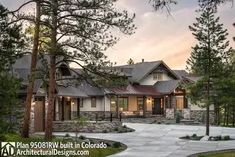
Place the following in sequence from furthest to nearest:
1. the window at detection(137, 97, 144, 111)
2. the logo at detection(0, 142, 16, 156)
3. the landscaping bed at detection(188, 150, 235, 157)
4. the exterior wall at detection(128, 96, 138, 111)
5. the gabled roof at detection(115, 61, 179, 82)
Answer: the gabled roof at detection(115, 61, 179, 82)
the window at detection(137, 97, 144, 111)
the exterior wall at detection(128, 96, 138, 111)
the landscaping bed at detection(188, 150, 235, 157)
the logo at detection(0, 142, 16, 156)

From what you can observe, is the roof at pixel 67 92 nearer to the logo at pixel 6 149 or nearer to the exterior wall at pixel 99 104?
the exterior wall at pixel 99 104

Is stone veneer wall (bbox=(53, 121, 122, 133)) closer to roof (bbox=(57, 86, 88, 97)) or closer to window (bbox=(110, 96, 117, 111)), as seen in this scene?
roof (bbox=(57, 86, 88, 97))

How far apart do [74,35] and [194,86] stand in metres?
10.7

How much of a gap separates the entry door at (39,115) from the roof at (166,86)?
23608 mm

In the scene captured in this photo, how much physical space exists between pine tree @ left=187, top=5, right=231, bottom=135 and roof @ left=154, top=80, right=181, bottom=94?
23269mm

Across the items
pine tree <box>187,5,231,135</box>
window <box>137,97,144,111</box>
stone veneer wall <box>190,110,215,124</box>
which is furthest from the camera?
window <box>137,97,144,111</box>

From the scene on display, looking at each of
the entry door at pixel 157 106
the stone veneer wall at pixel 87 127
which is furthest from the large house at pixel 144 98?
the stone veneer wall at pixel 87 127

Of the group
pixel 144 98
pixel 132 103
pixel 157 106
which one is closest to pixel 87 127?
pixel 132 103

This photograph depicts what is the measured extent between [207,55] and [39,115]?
12.5m

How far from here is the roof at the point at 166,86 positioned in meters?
54.1

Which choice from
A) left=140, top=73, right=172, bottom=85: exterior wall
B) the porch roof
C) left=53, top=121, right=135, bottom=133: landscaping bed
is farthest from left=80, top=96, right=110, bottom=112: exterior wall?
left=53, top=121, right=135, bottom=133: landscaping bed

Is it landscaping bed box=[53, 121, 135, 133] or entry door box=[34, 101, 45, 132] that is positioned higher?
entry door box=[34, 101, 45, 132]

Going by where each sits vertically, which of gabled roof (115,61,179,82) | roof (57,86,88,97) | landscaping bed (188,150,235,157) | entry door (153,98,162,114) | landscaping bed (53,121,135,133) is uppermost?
gabled roof (115,61,179,82)

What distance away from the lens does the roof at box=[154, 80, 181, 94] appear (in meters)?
54.1
